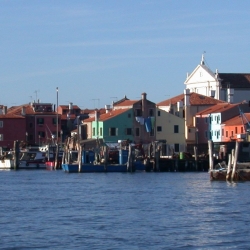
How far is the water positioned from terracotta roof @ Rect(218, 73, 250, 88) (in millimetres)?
59602

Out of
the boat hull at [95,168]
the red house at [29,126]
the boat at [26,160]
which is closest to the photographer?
the boat hull at [95,168]

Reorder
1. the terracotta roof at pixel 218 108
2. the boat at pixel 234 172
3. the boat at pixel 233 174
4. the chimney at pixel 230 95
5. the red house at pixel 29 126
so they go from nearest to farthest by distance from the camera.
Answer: the boat at pixel 234 172 → the boat at pixel 233 174 → the terracotta roof at pixel 218 108 → the chimney at pixel 230 95 → the red house at pixel 29 126

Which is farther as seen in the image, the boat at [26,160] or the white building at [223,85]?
the white building at [223,85]

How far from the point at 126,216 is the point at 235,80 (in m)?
82.5

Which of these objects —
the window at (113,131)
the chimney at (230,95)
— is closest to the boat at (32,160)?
the window at (113,131)

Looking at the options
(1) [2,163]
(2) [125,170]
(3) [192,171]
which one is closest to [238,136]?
(3) [192,171]

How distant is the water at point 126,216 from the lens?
31641mm

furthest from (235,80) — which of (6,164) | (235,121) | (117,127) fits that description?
(6,164)

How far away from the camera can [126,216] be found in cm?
3897

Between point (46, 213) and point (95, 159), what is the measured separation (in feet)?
155

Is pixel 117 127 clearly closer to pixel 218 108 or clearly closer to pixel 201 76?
pixel 218 108

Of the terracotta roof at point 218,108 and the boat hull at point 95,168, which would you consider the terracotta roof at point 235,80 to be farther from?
the boat hull at point 95,168

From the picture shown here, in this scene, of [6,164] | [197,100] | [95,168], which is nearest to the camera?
[95,168]

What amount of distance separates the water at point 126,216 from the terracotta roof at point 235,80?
196 ft
